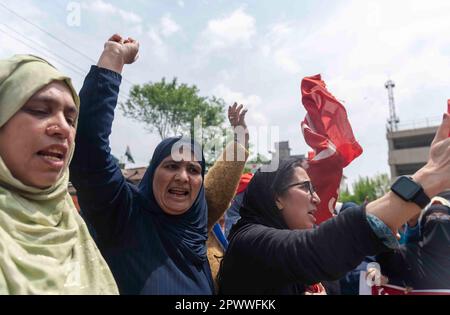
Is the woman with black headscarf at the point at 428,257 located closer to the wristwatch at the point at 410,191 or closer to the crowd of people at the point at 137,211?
the crowd of people at the point at 137,211

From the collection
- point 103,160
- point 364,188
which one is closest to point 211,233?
point 103,160

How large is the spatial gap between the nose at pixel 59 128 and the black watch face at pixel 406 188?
0.97m

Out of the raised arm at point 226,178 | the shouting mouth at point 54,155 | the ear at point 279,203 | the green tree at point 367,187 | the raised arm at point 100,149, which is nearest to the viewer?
the shouting mouth at point 54,155

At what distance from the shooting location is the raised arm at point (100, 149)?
129 cm

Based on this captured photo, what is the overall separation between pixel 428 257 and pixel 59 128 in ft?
8.06

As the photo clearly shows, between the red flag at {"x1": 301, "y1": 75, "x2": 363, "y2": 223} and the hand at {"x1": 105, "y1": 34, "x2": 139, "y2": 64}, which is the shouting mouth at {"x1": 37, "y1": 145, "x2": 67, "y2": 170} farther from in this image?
the red flag at {"x1": 301, "y1": 75, "x2": 363, "y2": 223}

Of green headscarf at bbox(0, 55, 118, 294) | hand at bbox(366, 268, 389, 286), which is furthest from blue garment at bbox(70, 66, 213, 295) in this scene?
hand at bbox(366, 268, 389, 286)

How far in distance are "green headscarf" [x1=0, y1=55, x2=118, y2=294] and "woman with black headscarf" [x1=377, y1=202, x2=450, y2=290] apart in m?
1.99

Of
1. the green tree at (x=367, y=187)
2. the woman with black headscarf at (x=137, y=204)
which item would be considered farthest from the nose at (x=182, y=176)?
the green tree at (x=367, y=187)

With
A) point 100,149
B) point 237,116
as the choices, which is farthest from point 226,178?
point 100,149

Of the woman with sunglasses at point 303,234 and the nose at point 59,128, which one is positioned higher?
the nose at point 59,128

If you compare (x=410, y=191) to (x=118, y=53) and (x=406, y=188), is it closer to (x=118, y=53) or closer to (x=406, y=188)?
(x=406, y=188)

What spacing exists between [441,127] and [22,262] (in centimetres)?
124

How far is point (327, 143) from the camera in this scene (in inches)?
81.1
